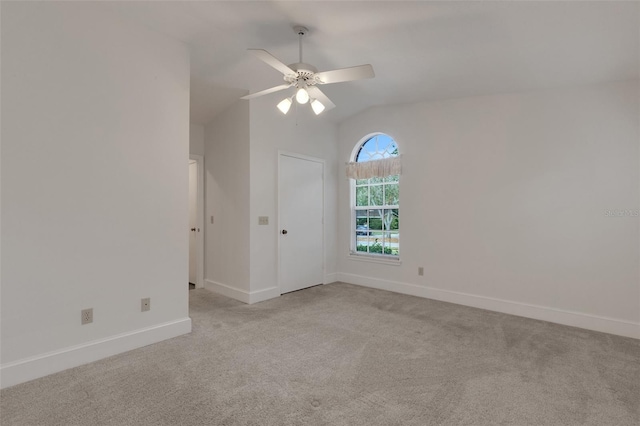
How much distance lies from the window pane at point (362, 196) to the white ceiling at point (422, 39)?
178 cm

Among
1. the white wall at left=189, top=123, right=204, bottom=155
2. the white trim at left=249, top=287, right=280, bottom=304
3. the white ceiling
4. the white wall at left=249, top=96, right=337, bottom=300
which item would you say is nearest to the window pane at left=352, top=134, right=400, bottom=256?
the white wall at left=249, top=96, right=337, bottom=300

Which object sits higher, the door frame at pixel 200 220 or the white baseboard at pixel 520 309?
the door frame at pixel 200 220

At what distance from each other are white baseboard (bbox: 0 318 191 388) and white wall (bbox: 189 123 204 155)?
2737 millimetres

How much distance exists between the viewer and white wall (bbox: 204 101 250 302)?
4156mm

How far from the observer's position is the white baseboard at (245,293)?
407 cm

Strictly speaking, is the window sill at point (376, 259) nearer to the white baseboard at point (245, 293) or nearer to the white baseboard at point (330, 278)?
the white baseboard at point (330, 278)

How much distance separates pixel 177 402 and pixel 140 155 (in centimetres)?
202

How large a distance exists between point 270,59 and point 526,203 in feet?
10.6

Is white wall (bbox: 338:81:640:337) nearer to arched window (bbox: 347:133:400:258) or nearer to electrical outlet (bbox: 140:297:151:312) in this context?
arched window (bbox: 347:133:400:258)

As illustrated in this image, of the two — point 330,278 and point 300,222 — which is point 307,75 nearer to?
point 300,222

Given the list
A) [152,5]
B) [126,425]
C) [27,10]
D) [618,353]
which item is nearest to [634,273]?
[618,353]

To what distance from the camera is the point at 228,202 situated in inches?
174

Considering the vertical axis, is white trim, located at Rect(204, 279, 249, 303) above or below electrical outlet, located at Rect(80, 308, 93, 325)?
below

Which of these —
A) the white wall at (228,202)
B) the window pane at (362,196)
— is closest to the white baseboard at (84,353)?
Answer: the white wall at (228,202)
